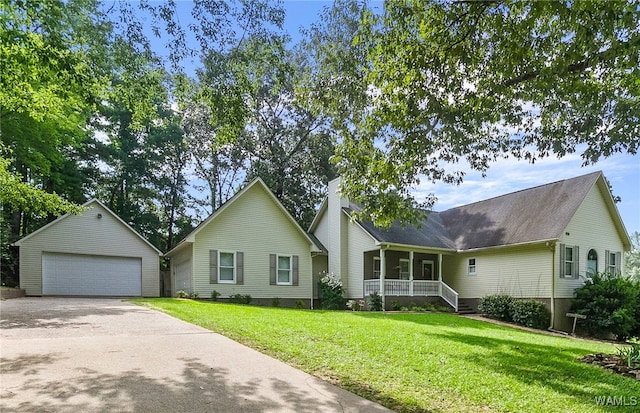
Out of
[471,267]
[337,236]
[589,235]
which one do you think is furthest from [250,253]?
[589,235]

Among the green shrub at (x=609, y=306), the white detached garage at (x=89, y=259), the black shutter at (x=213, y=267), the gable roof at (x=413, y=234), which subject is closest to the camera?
the green shrub at (x=609, y=306)

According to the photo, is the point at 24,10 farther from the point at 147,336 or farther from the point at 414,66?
the point at 414,66

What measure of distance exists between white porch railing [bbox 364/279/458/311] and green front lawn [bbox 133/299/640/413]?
32.4 ft

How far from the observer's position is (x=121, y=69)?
704 centimetres

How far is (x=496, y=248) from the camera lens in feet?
58.7

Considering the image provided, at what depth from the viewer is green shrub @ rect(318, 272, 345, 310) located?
771 inches

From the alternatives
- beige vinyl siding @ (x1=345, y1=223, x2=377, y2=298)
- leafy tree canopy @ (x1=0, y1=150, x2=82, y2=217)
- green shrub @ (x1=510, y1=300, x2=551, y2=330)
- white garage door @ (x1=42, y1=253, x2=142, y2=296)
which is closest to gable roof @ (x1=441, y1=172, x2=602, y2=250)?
green shrub @ (x1=510, y1=300, x2=551, y2=330)

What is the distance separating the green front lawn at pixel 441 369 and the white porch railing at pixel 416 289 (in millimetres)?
9875

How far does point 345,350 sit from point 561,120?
6.44 meters

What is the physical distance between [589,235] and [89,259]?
22.9 metres

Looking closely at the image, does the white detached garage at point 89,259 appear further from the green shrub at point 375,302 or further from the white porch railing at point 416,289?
the white porch railing at point 416,289

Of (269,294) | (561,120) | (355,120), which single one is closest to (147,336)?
(355,120)

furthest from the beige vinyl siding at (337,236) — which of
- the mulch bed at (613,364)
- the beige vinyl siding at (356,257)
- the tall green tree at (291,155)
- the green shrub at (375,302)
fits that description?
the mulch bed at (613,364)

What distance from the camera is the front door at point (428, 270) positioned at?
21.3 meters
